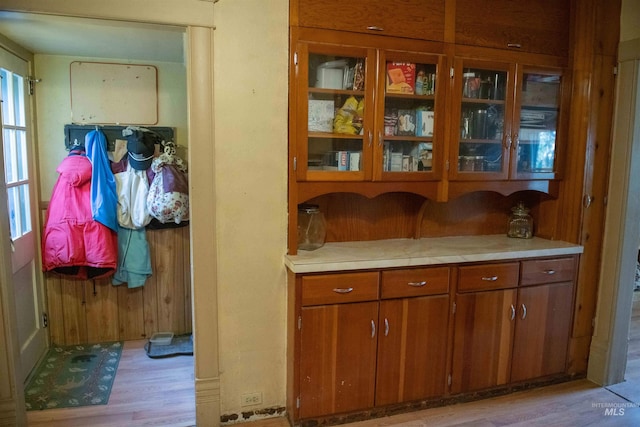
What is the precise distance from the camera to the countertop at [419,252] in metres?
2.25

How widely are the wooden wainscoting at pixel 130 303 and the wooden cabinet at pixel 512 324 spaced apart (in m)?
2.10

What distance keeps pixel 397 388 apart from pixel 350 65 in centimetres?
177

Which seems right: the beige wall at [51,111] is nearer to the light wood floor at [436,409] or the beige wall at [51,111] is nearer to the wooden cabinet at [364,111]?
the light wood floor at [436,409]

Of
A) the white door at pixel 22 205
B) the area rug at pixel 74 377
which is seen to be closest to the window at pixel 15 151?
the white door at pixel 22 205

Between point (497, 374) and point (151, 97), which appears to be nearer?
point (497, 374)

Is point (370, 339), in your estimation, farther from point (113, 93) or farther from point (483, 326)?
point (113, 93)

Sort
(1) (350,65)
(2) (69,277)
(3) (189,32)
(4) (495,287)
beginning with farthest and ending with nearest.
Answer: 1. (2) (69,277)
2. (4) (495,287)
3. (1) (350,65)
4. (3) (189,32)

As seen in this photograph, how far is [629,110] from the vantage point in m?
2.67

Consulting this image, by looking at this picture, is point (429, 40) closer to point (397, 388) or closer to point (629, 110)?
point (629, 110)

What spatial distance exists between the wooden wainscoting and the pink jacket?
9.3 inches

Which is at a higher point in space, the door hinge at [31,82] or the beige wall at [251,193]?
the door hinge at [31,82]

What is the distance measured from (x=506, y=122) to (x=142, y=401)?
8.83 ft

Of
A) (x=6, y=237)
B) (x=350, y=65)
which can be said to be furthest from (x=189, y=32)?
(x=6, y=237)

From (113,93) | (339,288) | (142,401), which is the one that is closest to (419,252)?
(339,288)
